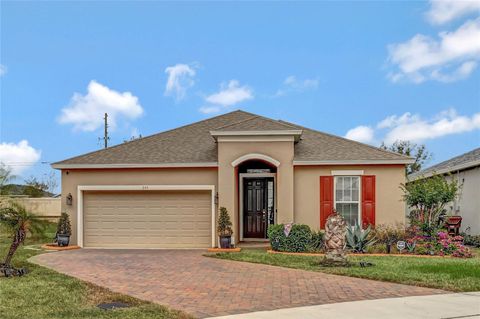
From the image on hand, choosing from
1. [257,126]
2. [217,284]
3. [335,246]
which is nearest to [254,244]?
[257,126]

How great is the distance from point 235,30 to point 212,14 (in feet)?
3.30

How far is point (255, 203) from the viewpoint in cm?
1819

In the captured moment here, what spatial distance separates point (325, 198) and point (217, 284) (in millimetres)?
7849

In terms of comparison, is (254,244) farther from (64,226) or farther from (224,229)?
(64,226)

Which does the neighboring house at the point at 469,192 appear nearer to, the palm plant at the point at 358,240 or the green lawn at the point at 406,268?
the green lawn at the point at 406,268

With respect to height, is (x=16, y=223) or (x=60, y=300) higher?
(x=16, y=223)

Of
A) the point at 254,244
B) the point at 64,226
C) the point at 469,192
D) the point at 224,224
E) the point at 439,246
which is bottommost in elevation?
the point at 254,244

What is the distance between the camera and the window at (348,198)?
16531mm

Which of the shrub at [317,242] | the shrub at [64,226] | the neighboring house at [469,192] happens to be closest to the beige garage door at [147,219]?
the shrub at [64,226]

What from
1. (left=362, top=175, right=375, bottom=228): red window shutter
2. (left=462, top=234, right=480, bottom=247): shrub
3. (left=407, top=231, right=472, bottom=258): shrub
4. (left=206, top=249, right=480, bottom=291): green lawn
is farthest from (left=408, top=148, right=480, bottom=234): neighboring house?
(left=206, top=249, right=480, bottom=291): green lawn

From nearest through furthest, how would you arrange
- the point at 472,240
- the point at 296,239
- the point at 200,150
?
the point at 296,239, the point at 200,150, the point at 472,240

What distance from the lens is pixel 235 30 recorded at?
600 inches

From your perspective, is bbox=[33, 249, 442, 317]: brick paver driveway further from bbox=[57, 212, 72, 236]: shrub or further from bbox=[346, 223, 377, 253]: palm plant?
bbox=[346, 223, 377, 253]: palm plant

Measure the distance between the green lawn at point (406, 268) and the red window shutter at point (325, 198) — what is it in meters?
3.06
